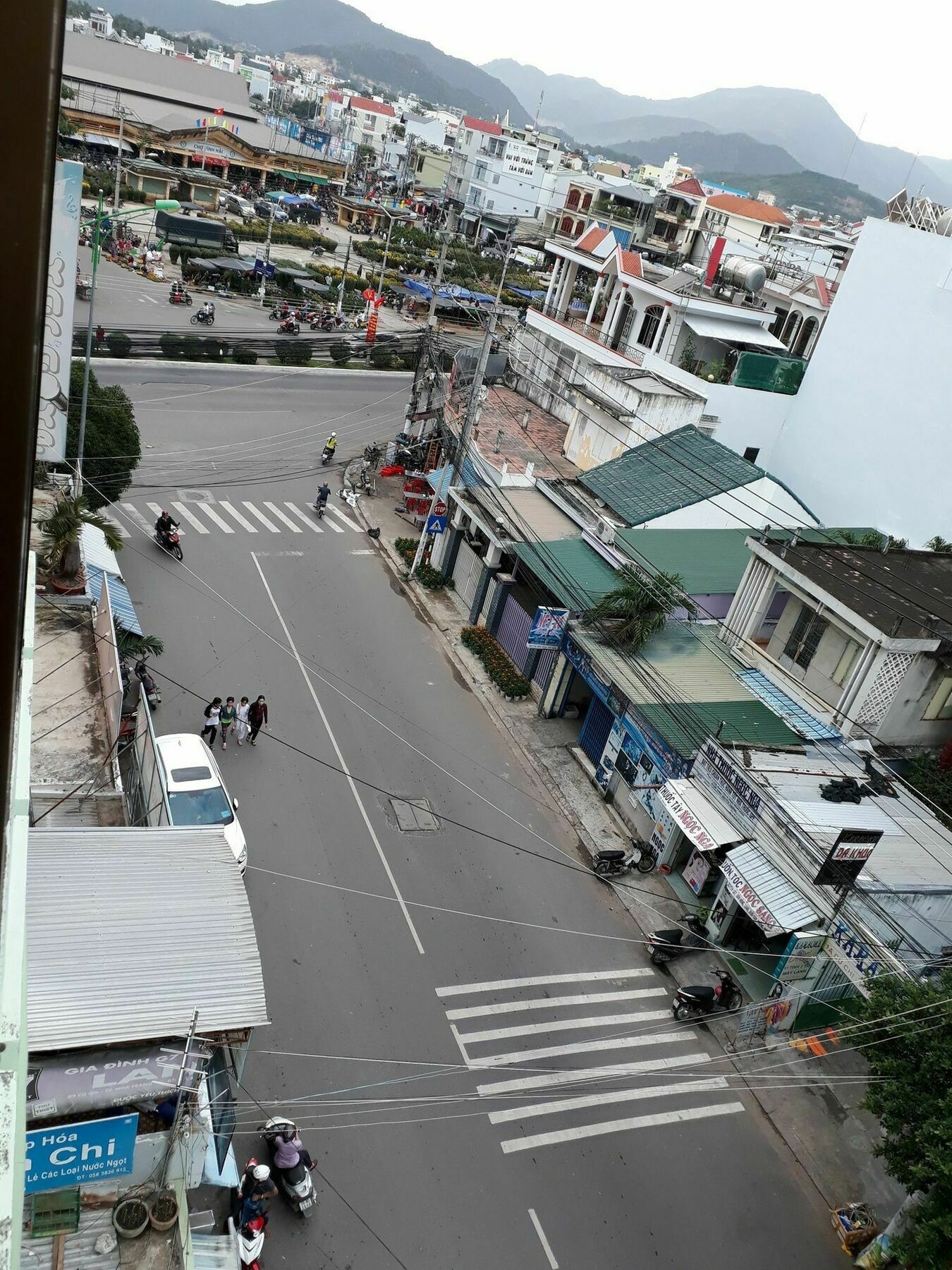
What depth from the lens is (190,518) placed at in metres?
29.2

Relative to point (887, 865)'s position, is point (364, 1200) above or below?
below

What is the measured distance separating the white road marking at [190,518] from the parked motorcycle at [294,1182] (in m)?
20.1

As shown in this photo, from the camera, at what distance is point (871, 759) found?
18.1 meters

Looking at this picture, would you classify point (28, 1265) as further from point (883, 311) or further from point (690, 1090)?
point (883, 311)

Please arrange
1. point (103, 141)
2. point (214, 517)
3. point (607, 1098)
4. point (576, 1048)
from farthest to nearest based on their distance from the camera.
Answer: point (103, 141)
point (214, 517)
point (576, 1048)
point (607, 1098)

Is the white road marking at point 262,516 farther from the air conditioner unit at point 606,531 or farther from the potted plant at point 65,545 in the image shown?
the potted plant at point 65,545

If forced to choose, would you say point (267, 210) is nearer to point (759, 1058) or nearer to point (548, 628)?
→ point (548, 628)

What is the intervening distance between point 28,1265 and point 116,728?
741cm

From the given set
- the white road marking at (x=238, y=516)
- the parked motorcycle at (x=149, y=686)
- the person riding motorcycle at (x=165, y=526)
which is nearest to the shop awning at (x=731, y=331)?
the white road marking at (x=238, y=516)

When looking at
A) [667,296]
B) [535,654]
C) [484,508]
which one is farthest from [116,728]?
[667,296]

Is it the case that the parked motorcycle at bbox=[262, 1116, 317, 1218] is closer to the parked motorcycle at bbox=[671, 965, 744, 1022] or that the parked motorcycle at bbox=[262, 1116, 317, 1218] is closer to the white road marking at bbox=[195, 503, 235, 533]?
the parked motorcycle at bbox=[671, 965, 744, 1022]

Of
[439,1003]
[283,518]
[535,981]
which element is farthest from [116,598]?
[535,981]

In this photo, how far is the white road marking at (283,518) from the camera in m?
30.6

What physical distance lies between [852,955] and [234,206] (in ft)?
259
